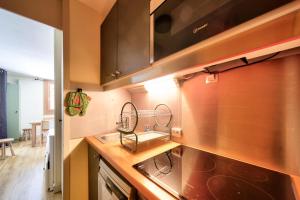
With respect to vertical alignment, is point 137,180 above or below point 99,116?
below

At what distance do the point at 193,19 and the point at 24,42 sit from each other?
293 centimetres

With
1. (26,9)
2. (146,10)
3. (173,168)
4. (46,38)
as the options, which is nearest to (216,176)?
(173,168)

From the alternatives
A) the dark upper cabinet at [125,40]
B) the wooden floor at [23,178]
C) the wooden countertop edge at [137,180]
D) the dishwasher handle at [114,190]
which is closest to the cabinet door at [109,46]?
the dark upper cabinet at [125,40]

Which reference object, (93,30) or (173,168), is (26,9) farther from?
(173,168)

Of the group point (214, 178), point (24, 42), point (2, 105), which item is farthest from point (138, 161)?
point (2, 105)

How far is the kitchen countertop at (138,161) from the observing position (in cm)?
48

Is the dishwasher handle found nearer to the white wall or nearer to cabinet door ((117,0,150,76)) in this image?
cabinet door ((117,0,150,76))

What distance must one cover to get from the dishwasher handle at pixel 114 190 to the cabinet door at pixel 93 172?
1.03 ft

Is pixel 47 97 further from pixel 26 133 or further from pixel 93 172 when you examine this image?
pixel 93 172

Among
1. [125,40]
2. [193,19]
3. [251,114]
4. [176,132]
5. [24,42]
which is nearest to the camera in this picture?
[193,19]

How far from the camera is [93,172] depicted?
1.19 metres

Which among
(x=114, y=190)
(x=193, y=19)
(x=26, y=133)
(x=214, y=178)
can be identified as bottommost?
(x=26, y=133)

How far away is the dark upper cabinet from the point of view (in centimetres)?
76

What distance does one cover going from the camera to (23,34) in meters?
1.98
